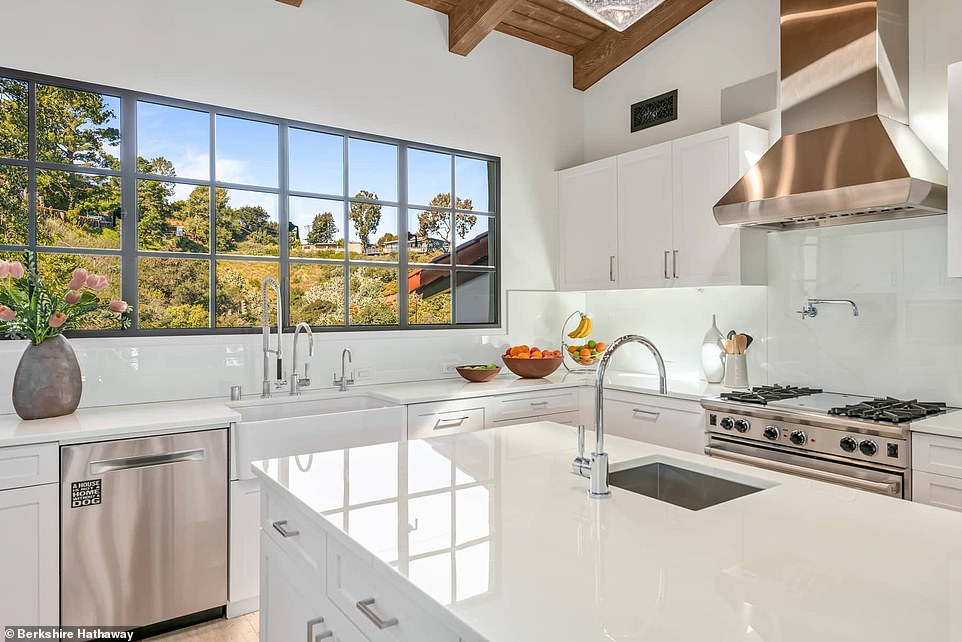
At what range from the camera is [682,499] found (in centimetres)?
171

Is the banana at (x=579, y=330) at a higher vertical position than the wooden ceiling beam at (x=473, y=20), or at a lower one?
lower

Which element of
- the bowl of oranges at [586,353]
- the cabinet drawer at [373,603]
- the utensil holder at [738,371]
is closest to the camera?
the cabinet drawer at [373,603]

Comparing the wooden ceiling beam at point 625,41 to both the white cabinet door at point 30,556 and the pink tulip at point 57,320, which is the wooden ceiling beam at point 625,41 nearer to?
the pink tulip at point 57,320

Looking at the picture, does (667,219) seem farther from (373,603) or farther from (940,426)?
(373,603)

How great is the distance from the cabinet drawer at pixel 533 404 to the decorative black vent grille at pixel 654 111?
192 centimetres

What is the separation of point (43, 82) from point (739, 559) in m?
3.40

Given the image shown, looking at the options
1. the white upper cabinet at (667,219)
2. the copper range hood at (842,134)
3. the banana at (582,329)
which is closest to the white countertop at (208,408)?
the banana at (582,329)

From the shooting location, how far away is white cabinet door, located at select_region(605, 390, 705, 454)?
323 cm

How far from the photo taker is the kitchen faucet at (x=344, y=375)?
11.4 ft

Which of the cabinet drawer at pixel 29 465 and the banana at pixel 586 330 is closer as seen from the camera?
the cabinet drawer at pixel 29 465

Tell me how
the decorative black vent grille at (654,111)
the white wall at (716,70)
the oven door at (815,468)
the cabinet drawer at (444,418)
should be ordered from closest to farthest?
the oven door at (815,468) < the white wall at (716,70) < the cabinet drawer at (444,418) < the decorative black vent grille at (654,111)

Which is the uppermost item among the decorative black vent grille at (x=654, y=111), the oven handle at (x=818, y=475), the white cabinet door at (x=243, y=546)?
the decorative black vent grille at (x=654, y=111)

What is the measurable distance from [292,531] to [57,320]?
1721 mm

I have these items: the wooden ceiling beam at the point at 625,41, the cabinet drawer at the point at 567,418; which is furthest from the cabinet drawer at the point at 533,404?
the wooden ceiling beam at the point at 625,41
